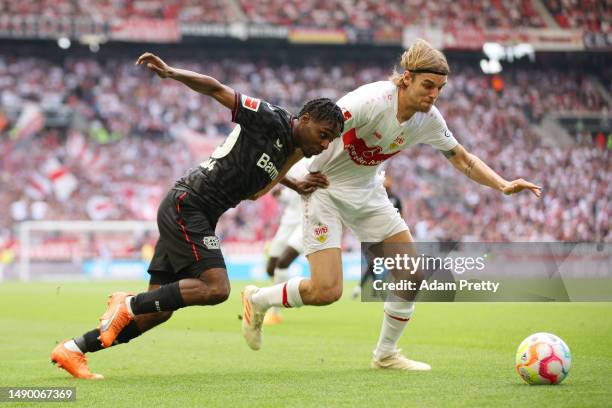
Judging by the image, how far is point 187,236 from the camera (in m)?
6.52

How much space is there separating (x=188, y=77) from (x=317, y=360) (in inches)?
133

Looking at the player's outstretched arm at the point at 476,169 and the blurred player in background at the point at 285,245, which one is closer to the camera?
the player's outstretched arm at the point at 476,169

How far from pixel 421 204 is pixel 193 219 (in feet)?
92.6

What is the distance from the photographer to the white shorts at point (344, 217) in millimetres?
7293

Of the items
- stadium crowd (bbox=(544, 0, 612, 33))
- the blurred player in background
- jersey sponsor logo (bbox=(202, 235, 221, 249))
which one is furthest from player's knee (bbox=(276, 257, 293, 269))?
stadium crowd (bbox=(544, 0, 612, 33))

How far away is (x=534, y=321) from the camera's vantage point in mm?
12633

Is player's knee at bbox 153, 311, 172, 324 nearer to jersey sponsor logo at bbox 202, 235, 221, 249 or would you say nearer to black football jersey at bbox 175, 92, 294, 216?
jersey sponsor logo at bbox 202, 235, 221, 249

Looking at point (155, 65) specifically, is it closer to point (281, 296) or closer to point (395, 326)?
point (281, 296)

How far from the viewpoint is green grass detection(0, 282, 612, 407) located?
19.1 feet

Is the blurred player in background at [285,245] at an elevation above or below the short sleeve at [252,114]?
below

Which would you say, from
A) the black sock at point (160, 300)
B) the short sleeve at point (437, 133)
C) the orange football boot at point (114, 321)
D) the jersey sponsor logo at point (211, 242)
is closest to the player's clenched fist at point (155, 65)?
the jersey sponsor logo at point (211, 242)

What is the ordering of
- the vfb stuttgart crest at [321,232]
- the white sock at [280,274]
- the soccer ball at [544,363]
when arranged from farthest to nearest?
1. the white sock at [280,274]
2. the vfb stuttgart crest at [321,232]
3. the soccer ball at [544,363]

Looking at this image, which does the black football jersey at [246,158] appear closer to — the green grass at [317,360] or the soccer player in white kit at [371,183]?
the soccer player in white kit at [371,183]
